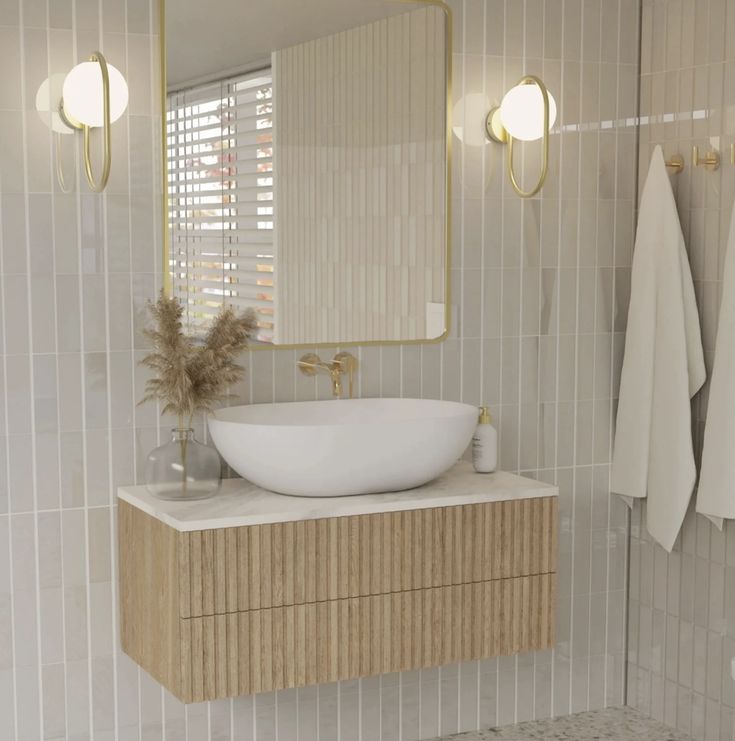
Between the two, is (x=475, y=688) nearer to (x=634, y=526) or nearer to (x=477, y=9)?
(x=634, y=526)

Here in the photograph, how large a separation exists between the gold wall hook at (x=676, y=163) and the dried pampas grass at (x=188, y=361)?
49.2 inches

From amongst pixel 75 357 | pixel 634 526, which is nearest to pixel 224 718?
pixel 75 357

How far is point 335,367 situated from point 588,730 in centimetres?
125

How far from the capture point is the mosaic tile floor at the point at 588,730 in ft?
10.4

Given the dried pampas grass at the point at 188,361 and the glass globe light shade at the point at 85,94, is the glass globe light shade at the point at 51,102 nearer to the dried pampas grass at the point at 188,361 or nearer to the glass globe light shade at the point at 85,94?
the glass globe light shade at the point at 85,94

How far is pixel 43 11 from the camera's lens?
2.60m

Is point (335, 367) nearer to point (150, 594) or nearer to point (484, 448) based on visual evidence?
point (484, 448)

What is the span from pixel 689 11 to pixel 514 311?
91cm

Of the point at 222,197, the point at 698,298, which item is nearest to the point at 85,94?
the point at 222,197

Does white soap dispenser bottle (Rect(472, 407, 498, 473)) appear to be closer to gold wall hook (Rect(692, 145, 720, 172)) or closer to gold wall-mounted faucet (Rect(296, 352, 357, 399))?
gold wall-mounted faucet (Rect(296, 352, 357, 399))

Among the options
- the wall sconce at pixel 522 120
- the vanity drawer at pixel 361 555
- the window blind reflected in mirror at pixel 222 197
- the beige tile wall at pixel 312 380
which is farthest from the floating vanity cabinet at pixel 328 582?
the wall sconce at pixel 522 120

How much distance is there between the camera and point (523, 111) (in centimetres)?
304

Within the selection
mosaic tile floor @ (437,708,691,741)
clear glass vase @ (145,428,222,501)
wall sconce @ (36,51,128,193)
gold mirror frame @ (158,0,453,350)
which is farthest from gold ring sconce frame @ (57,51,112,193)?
mosaic tile floor @ (437,708,691,741)

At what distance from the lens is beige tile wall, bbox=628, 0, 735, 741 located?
9.84 ft
